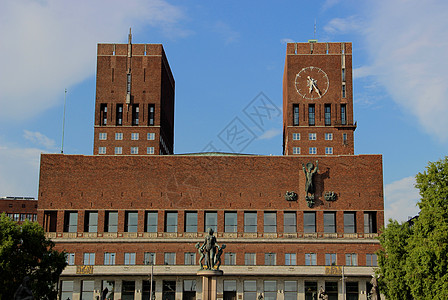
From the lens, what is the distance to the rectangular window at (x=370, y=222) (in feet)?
373

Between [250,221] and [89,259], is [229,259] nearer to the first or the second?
[250,221]

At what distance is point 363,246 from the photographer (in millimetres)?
112312

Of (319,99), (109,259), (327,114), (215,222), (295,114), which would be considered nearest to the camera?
(109,259)

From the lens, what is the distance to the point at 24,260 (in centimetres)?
8069

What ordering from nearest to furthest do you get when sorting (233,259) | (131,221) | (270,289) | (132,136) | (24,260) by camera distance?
(24,260) < (270,289) < (233,259) < (131,221) < (132,136)

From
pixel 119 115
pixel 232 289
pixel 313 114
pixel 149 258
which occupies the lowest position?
pixel 232 289

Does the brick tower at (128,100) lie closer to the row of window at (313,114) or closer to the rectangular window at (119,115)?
the rectangular window at (119,115)

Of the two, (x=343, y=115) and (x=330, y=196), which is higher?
(x=343, y=115)

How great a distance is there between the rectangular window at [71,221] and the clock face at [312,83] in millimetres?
46508

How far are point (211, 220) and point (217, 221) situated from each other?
106 cm

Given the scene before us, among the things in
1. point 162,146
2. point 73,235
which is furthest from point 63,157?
point 162,146

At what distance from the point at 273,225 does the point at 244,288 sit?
11.4m

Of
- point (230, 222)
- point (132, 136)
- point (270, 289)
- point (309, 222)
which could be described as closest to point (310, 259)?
point (309, 222)

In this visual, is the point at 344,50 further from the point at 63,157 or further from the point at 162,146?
the point at 63,157
